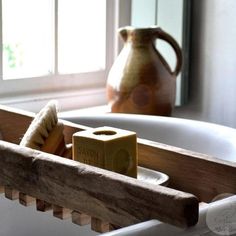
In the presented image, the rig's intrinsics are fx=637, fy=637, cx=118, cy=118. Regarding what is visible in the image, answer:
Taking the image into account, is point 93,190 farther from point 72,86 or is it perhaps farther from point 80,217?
point 72,86

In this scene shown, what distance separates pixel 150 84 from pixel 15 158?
699 mm

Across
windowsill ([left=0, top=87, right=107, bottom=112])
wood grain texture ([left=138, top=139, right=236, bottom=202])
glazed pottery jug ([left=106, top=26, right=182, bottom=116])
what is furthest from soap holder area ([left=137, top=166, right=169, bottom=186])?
windowsill ([left=0, top=87, right=107, bottom=112])

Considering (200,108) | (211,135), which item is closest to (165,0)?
(200,108)

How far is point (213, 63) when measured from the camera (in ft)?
5.52

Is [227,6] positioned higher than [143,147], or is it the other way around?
[227,6]

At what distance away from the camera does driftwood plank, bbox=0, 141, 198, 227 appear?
69 cm

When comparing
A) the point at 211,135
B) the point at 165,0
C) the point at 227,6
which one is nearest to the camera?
the point at 211,135

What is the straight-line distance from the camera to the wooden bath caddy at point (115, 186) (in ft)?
2.30

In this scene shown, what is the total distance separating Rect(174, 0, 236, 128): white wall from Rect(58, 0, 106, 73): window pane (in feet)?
0.93

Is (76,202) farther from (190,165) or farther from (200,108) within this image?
(200,108)

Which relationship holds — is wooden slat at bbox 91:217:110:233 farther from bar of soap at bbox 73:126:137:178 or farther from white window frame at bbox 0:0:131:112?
white window frame at bbox 0:0:131:112

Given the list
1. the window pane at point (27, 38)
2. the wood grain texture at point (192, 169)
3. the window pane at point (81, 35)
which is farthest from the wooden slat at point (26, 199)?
the window pane at point (81, 35)

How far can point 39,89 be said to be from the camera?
1719 millimetres

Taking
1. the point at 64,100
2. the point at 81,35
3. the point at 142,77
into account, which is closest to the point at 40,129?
the point at 142,77
